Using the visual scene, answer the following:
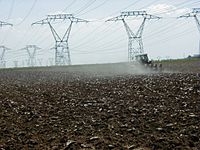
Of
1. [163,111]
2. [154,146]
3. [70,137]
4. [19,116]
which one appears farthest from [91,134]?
[19,116]

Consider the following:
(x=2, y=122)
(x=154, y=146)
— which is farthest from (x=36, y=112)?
(x=154, y=146)

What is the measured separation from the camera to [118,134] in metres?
11.5

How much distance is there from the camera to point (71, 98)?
19984 mm

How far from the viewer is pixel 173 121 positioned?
12547 millimetres

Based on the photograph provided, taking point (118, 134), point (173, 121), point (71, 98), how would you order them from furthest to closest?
point (71, 98), point (173, 121), point (118, 134)

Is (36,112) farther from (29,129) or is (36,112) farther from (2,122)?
(29,129)

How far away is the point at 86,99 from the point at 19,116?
4411mm

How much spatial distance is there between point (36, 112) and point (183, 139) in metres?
7.24

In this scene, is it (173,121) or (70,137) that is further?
(173,121)

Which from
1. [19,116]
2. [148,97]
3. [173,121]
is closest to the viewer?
[173,121]

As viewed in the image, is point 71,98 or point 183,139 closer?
point 183,139

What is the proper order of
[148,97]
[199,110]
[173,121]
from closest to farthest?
1. [173,121]
2. [199,110]
3. [148,97]

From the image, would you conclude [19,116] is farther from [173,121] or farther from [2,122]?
[173,121]

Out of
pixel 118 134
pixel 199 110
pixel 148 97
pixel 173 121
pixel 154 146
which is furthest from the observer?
pixel 148 97
